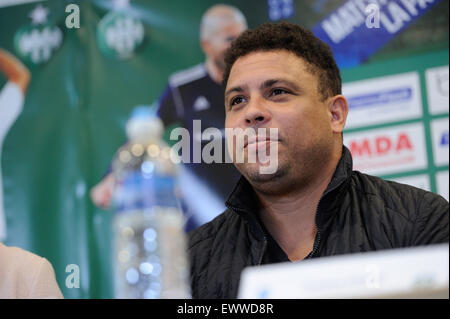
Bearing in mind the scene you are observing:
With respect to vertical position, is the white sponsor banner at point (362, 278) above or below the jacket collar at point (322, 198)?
below

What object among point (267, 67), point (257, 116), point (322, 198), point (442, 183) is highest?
point (267, 67)

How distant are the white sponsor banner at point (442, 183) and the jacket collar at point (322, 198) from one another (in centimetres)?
86

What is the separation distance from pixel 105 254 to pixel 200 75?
101 centimetres

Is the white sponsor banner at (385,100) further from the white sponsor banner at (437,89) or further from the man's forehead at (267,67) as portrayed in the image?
the man's forehead at (267,67)

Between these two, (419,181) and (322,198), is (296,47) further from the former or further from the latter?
(419,181)

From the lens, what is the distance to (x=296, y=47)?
1.91m

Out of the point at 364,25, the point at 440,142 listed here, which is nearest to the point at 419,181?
the point at 440,142

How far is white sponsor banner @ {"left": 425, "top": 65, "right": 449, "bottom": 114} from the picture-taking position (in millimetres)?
2604

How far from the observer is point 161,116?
2.80 m

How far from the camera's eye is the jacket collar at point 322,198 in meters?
1.69

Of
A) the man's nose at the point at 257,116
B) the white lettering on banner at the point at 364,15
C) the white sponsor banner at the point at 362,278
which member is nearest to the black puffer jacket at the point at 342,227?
the man's nose at the point at 257,116

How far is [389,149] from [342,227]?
1.04 m

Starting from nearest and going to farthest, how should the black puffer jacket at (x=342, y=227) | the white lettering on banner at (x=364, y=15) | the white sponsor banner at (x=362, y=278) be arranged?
the white sponsor banner at (x=362, y=278), the black puffer jacket at (x=342, y=227), the white lettering on banner at (x=364, y=15)

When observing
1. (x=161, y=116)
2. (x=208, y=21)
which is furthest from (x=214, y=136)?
(x=208, y=21)
